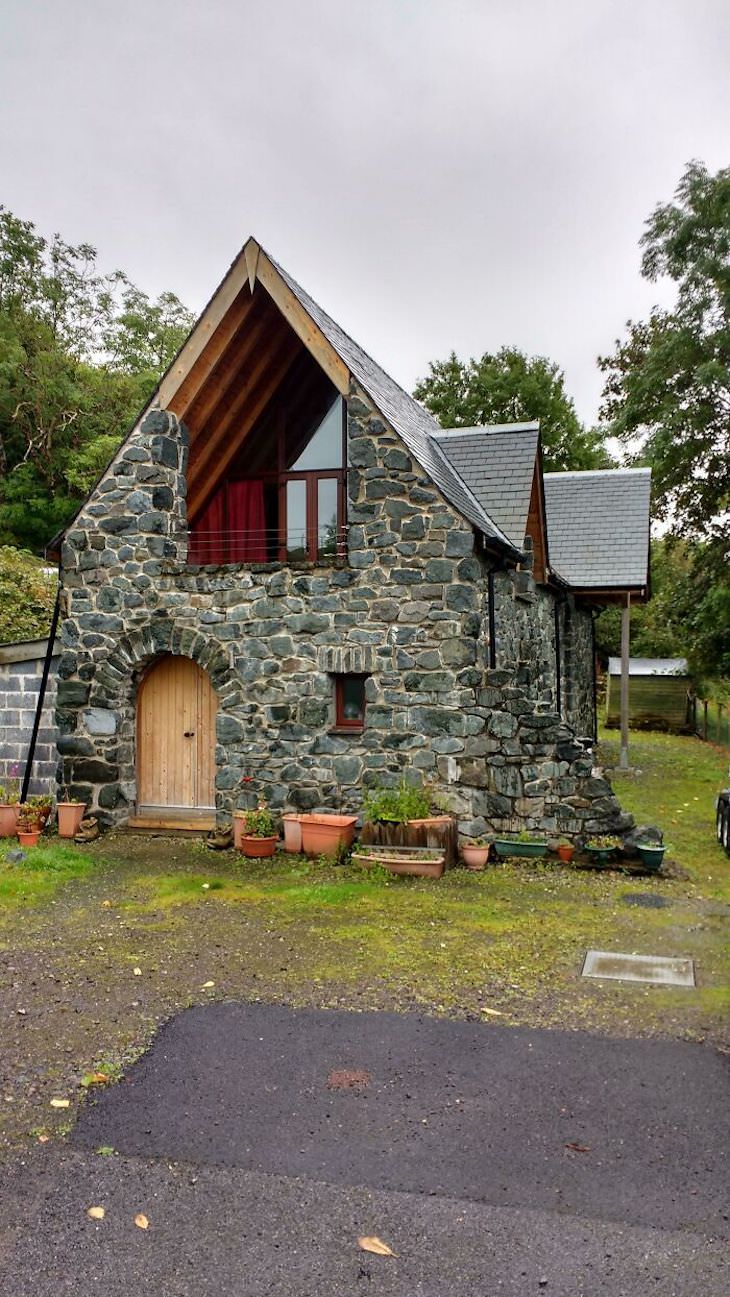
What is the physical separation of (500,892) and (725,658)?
18.2 metres

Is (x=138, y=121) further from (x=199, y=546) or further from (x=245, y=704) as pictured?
(x=245, y=704)

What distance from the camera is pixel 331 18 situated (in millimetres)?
10555

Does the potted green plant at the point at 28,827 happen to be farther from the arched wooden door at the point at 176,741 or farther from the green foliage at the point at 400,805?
the green foliage at the point at 400,805

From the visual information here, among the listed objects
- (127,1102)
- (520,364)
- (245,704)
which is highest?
(520,364)

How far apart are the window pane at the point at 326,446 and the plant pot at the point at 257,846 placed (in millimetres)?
5032

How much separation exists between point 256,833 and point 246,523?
434cm

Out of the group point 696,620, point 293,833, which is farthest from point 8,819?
point 696,620

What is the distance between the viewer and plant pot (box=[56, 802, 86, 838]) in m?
11.2

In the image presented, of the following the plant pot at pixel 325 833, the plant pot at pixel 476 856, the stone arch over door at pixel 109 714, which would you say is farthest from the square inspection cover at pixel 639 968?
the stone arch over door at pixel 109 714

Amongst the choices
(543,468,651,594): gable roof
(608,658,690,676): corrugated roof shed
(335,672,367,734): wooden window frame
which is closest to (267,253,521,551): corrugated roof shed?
(335,672,367,734): wooden window frame

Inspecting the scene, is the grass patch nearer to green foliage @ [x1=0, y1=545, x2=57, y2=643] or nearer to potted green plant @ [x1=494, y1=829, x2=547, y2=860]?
potted green plant @ [x1=494, y1=829, x2=547, y2=860]

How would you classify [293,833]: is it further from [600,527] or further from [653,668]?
[653,668]

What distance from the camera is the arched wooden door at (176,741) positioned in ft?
38.0

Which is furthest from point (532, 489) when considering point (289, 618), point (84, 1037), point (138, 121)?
point (84, 1037)
